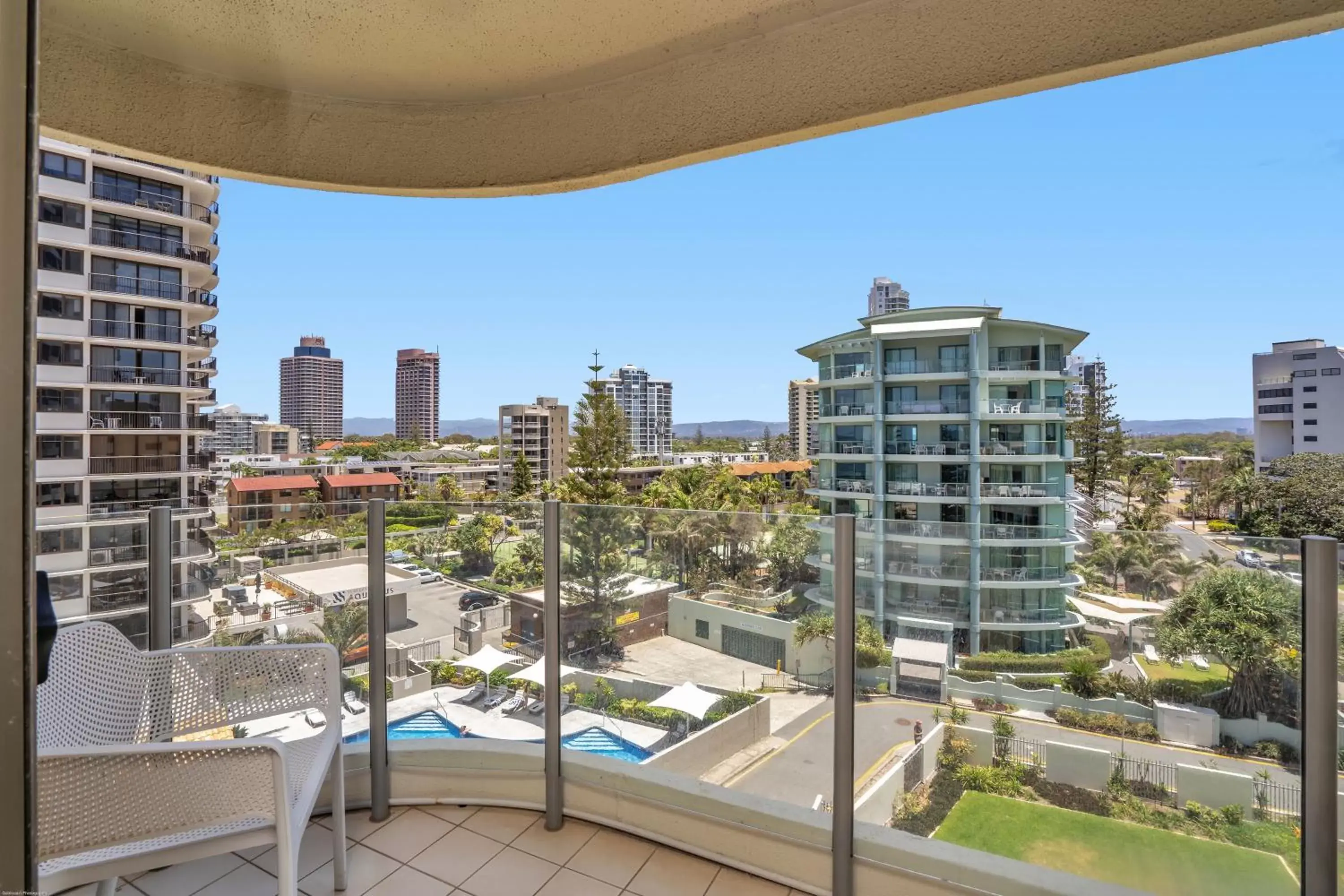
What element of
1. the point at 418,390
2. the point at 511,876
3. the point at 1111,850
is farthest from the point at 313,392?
the point at 1111,850

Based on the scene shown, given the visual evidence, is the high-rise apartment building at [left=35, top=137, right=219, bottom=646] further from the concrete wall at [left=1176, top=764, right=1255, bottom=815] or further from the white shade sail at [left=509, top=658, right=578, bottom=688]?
the concrete wall at [left=1176, top=764, right=1255, bottom=815]

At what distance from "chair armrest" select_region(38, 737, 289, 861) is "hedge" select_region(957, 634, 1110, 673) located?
158 cm

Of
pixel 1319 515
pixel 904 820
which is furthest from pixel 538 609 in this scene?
pixel 1319 515

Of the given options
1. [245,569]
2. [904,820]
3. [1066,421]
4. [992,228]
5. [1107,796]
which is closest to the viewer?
[1107,796]

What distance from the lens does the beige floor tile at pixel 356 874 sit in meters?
1.65

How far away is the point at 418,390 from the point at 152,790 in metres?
76.8

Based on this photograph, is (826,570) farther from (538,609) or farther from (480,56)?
(480,56)

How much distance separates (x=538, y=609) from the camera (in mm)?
2064

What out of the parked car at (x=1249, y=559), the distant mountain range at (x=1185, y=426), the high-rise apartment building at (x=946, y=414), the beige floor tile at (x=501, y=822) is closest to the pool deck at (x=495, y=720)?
the beige floor tile at (x=501, y=822)

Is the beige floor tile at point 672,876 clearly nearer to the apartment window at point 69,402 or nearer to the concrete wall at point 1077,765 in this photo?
the concrete wall at point 1077,765

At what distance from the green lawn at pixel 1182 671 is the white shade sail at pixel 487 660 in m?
1.79

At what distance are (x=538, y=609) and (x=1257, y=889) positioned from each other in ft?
6.27

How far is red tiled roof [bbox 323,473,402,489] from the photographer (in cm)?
451

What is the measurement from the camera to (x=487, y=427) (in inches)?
2763
